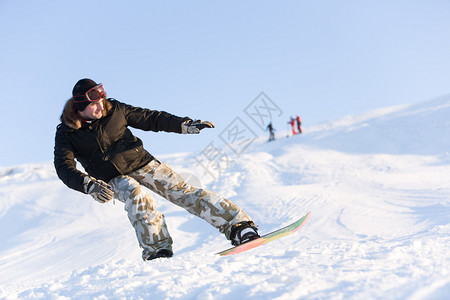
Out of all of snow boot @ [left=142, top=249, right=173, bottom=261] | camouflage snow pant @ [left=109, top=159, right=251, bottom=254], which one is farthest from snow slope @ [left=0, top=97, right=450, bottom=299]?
camouflage snow pant @ [left=109, top=159, right=251, bottom=254]

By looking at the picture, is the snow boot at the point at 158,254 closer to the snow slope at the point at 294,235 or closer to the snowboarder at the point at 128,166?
the snowboarder at the point at 128,166

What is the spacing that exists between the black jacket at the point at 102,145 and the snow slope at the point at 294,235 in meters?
0.87

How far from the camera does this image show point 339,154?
1359 centimetres

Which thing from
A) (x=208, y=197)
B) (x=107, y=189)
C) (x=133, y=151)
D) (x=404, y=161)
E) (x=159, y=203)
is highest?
(x=133, y=151)

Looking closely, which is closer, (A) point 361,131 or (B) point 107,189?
(B) point 107,189

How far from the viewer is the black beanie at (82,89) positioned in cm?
328

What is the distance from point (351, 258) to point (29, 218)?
10650 millimetres

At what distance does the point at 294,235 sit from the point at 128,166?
3.33m

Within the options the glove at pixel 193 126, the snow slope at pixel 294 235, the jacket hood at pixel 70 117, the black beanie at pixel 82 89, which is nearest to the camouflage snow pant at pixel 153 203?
the snow slope at pixel 294 235

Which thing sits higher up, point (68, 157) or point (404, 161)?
point (68, 157)

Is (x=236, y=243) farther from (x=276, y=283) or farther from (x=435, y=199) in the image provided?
(x=435, y=199)

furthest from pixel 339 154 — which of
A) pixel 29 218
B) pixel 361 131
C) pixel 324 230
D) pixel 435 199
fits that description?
pixel 29 218

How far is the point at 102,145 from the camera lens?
11.0 feet

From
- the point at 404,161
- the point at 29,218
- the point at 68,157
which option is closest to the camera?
the point at 68,157
